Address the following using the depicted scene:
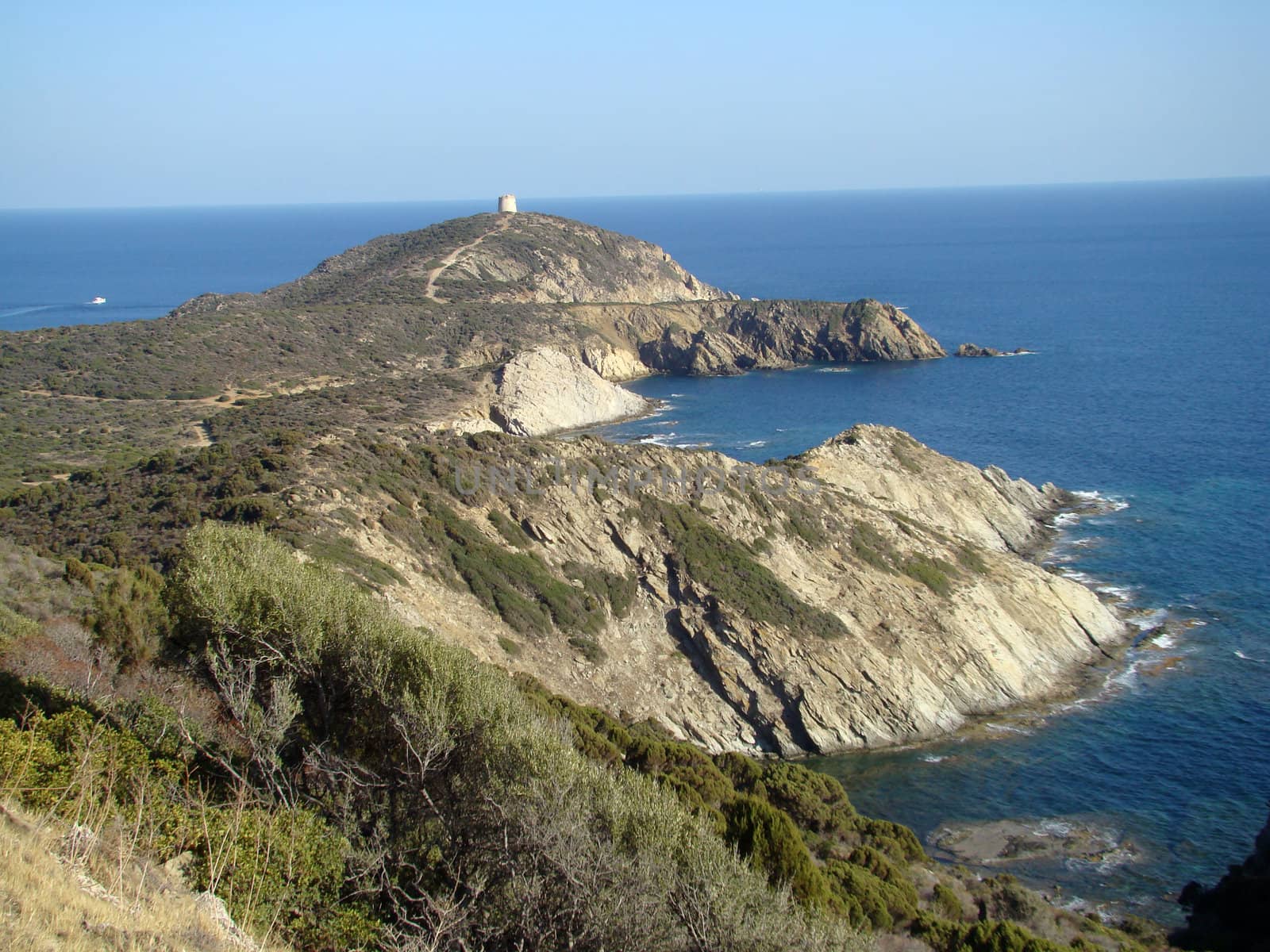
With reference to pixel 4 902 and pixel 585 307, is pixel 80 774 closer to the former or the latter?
pixel 4 902

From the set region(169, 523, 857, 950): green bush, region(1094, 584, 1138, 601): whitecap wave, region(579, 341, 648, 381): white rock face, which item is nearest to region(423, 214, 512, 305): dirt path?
region(579, 341, 648, 381): white rock face

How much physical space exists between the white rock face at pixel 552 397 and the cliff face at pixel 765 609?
31.0 metres

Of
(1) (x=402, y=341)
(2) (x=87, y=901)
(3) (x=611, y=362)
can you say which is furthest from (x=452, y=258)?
(2) (x=87, y=901)

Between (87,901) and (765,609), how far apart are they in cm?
2913

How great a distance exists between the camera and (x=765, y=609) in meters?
36.7

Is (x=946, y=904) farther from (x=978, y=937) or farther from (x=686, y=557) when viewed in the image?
(x=686, y=557)

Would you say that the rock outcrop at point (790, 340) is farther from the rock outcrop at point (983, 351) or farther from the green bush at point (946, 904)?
the green bush at point (946, 904)

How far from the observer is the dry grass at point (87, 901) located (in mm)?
8758

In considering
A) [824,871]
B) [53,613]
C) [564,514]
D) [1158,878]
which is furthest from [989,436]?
→ [53,613]

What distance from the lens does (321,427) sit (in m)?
50.8

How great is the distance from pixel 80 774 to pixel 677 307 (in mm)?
106451

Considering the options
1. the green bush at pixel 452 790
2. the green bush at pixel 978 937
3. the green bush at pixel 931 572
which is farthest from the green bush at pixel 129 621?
the green bush at pixel 931 572

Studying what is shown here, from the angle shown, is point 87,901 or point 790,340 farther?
point 790,340

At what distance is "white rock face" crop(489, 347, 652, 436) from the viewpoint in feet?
248
